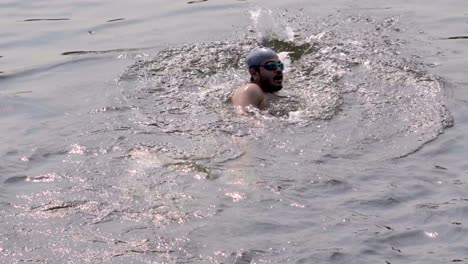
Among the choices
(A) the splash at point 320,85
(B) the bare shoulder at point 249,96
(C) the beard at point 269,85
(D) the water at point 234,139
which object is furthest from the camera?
(C) the beard at point 269,85

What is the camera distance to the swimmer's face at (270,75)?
413 inches

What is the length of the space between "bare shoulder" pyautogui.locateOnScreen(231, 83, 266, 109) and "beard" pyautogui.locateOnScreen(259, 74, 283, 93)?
183mm

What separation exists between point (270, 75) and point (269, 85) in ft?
0.42

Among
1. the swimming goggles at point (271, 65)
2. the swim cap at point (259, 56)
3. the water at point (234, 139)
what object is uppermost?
the swim cap at point (259, 56)

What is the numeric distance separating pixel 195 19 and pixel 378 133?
6136 millimetres

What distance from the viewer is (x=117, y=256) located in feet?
20.6

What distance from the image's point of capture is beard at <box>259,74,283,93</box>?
1047cm

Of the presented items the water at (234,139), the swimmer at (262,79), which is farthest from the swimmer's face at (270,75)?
the water at (234,139)

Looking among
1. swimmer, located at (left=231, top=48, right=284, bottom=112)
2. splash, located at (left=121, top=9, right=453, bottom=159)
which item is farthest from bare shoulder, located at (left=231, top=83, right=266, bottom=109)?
splash, located at (left=121, top=9, right=453, bottom=159)

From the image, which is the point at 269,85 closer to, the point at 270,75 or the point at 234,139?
the point at 270,75

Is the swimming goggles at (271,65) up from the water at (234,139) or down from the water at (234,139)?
up

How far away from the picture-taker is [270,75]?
413 inches

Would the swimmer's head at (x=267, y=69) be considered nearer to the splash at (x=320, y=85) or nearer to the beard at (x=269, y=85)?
the beard at (x=269, y=85)

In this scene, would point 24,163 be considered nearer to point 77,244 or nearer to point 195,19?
point 77,244
